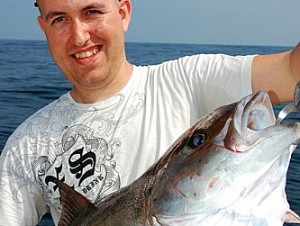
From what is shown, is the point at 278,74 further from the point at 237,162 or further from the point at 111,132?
the point at 111,132

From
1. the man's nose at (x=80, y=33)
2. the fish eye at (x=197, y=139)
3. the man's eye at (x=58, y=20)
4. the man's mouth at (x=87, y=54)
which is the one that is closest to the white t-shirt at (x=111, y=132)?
the man's mouth at (x=87, y=54)

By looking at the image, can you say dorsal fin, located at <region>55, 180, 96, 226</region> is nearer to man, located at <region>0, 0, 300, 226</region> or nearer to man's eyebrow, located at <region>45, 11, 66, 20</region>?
man, located at <region>0, 0, 300, 226</region>

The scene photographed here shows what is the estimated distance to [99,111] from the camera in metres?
3.40

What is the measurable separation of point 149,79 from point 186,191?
1534 mm

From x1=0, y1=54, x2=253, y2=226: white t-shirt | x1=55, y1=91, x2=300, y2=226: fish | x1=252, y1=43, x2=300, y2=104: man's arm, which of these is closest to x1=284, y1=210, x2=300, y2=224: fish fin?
x1=55, y1=91, x2=300, y2=226: fish

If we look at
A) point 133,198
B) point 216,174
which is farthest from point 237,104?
point 133,198

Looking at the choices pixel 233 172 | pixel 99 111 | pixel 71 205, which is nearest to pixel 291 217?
pixel 233 172

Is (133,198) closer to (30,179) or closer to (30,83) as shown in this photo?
(30,179)

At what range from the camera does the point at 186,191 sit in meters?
1.97

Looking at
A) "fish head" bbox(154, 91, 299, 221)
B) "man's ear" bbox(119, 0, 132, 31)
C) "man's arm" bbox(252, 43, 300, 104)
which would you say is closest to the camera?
"fish head" bbox(154, 91, 299, 221)

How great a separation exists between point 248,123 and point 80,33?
1647 mm

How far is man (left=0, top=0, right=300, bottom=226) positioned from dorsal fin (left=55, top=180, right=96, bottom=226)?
45 centimetres

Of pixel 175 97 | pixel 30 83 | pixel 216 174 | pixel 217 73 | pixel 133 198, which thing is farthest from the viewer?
pixel 30 83

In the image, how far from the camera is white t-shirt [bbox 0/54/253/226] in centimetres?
311
